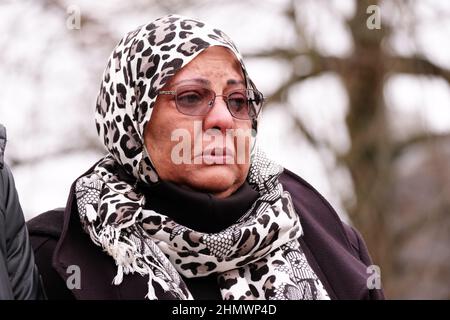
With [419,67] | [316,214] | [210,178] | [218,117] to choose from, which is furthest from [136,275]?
[419,67]

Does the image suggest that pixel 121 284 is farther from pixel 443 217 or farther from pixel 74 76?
pixel 443 217

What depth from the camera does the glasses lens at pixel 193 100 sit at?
3807 millimetres

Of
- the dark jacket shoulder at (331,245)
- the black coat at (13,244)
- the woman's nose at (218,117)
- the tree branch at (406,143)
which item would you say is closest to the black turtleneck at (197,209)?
the woman's nose at (218,117)

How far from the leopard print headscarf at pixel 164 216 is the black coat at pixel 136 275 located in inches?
2.1

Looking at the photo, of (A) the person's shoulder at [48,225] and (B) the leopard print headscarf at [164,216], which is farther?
(A) the person's shoulder at [48,225]

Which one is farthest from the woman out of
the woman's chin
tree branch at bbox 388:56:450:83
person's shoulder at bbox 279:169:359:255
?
tree branch at bbox 388:56:450:83

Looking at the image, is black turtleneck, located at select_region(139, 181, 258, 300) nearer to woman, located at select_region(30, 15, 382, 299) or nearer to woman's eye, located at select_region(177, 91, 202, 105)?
woman, located at select_region(30, 15, 382, 299)

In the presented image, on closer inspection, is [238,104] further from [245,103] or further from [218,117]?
[218,117]

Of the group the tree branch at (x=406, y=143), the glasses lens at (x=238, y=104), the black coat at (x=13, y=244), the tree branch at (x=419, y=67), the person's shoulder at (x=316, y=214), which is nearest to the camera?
the black coat at (x=13, y=244)

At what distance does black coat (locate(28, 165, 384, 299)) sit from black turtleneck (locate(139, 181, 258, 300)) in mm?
16

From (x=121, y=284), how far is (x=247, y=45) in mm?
5646

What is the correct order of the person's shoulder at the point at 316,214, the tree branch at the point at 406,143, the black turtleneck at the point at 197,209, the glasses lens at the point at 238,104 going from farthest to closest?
the tree branch at the point at 406,143
the person's shoulder at the point at 316,214
the glasses lens at the point at 238,104
the black turtleneck at the point at 197,209

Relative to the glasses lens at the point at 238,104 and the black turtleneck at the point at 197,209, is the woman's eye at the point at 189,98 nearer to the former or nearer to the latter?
the glasses lens at the point at 238,104

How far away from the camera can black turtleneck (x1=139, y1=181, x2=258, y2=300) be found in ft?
12.4
